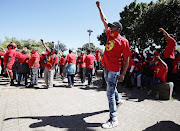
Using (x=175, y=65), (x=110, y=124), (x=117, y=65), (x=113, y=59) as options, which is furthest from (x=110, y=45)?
(x=175, y=65)

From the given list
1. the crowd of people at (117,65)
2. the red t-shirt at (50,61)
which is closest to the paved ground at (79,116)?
the crowd of people at (117,65)

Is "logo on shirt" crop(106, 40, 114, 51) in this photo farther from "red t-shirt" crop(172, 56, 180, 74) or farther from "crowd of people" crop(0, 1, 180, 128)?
"red t-shirt" crop(172, 56, 180, 74)

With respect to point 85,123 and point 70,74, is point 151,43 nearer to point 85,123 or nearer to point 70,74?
point 70,74

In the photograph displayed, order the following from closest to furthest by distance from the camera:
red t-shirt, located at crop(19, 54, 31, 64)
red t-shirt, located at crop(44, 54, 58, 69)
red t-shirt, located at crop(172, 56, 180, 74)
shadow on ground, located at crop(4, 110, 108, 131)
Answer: shadow on ground, located at crop(4, 110, 108, 131), red t-shirt, located at crop(172, 56, 180, 74), red t-shirt, located at crop(44, 54, 58, 69), red t-shirt, located at crop(19, 54, 31, 64)

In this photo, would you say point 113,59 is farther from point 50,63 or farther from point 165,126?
point 50,63

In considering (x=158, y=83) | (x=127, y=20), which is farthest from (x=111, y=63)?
(x=127, y=20)

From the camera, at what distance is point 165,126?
296cm

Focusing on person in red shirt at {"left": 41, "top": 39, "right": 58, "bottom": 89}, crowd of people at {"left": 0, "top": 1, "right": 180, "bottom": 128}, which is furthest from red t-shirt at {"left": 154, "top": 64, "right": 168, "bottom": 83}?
person in red shirt at {"left": 41, "top": 39, "right": 58, "bottom": 89}

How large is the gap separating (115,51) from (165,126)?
6.80 feet

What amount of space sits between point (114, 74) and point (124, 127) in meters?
1.19

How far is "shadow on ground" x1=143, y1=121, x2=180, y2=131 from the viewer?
2832 millimetres

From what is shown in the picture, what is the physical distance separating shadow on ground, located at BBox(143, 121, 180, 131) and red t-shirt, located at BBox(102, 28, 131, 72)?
1522 millimetres

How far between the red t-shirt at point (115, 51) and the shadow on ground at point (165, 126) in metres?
1.52

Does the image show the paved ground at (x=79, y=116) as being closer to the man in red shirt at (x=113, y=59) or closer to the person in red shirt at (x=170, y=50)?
the man in red shirt at (x=113, y=59)
